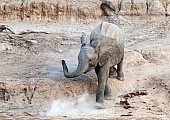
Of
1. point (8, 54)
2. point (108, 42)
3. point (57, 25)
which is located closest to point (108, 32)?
Result: point (108, 42)

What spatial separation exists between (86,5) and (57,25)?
3.20ft

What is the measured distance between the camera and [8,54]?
1095 centimetres

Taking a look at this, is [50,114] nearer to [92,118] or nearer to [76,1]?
[92,118]

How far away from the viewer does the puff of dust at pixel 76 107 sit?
26.4 ft

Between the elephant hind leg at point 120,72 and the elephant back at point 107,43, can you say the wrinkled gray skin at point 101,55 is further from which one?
the elephant hind leg at point 120,72

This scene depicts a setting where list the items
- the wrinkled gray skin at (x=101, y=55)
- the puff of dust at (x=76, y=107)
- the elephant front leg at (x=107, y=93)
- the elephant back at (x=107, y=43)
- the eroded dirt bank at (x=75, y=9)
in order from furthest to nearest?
the eroded dirt bank at (x=75, y=9)
the elephant front leg at (x=107, y=93)
the elephant back at (x=107, y=43)
the wrinkled gray skin at (x=101, y=55)
the puff of dust at (x=76, y=107)

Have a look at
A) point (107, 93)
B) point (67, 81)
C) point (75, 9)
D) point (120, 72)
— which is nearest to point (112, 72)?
point (120, 72)

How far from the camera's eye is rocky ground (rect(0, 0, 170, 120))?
27.0ft

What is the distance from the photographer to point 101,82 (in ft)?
27.3

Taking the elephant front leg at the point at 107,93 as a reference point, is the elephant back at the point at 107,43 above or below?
above

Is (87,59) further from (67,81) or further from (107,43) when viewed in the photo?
(67,81)

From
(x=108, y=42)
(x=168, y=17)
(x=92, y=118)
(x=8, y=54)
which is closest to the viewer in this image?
(x=92, y=118)

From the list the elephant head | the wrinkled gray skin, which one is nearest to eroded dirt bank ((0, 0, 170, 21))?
the wrinkled gray skin

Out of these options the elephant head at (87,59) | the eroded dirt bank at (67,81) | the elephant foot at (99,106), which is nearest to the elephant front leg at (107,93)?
the eroded dirt bank at (67,81)
